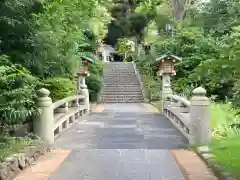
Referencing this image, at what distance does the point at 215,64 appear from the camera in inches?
184

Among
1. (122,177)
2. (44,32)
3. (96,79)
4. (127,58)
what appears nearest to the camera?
(122,177)

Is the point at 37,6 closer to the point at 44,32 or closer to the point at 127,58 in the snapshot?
the point at 44,32

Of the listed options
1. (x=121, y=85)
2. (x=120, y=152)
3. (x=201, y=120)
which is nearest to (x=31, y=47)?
(x=120, y=152)

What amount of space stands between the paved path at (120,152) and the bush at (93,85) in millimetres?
12702

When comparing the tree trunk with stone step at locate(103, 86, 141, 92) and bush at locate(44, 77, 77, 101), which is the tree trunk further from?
bush at locate(44, 77, 77, 101)

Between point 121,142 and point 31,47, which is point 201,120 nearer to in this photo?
point 121,142

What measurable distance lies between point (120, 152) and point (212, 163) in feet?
6.90

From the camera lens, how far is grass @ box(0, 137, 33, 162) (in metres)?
5.97

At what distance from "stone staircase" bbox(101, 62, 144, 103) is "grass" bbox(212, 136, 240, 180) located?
18.1 metres

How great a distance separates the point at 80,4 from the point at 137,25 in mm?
26892

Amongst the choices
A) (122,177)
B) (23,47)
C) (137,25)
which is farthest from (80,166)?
(137,25)

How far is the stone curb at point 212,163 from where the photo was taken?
5404 millimetres

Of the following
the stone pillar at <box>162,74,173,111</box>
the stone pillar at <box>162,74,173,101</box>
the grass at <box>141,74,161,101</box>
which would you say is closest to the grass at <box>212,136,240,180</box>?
the stone pillar at <box>162,74,173,111</box>

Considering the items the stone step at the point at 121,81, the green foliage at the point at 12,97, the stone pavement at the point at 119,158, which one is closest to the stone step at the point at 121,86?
the stone step at the point at 121,81
